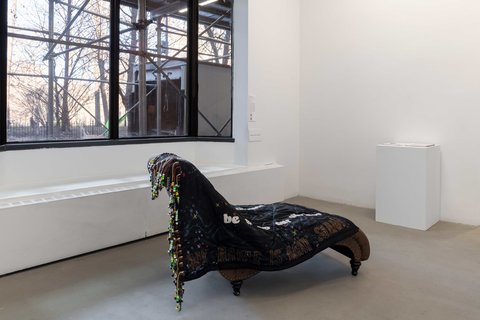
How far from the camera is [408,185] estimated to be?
354 centimetres

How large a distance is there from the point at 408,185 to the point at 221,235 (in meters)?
2.16

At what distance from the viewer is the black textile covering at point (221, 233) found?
6.64 ft

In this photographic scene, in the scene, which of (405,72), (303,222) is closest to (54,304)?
(303,222)

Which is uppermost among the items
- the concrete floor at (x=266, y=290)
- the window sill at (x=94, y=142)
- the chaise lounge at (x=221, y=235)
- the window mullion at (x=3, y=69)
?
the window mullion at (x=3, y=69)

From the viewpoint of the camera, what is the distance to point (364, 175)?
4355 mm

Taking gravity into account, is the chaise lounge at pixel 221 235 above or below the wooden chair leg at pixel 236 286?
above

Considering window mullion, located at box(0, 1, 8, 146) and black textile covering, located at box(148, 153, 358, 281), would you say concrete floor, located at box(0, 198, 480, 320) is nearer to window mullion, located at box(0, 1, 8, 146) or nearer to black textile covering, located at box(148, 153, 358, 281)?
black textile covering, located at box(148, 153, 358, 281)

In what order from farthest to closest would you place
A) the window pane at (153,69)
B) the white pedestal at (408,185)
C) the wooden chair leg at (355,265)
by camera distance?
the window pane at (153,69) < the white pedestal at (408,185) < the wooden chair leg at (355,265)

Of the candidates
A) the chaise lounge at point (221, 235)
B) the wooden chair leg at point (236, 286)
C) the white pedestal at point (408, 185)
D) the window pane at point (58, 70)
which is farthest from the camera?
the white pedestal at point (408, 185)

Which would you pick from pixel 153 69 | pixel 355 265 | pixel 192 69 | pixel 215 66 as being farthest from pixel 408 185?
pixel 153 69

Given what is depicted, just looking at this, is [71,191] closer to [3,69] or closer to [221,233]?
[3,69]

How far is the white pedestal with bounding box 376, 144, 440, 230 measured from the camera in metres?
3.46

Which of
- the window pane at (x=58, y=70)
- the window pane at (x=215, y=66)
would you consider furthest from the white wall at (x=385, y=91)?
the window pane at (x=58, y=70)

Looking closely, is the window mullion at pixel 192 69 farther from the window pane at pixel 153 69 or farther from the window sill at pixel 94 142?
the window sill at pixel 94 142
